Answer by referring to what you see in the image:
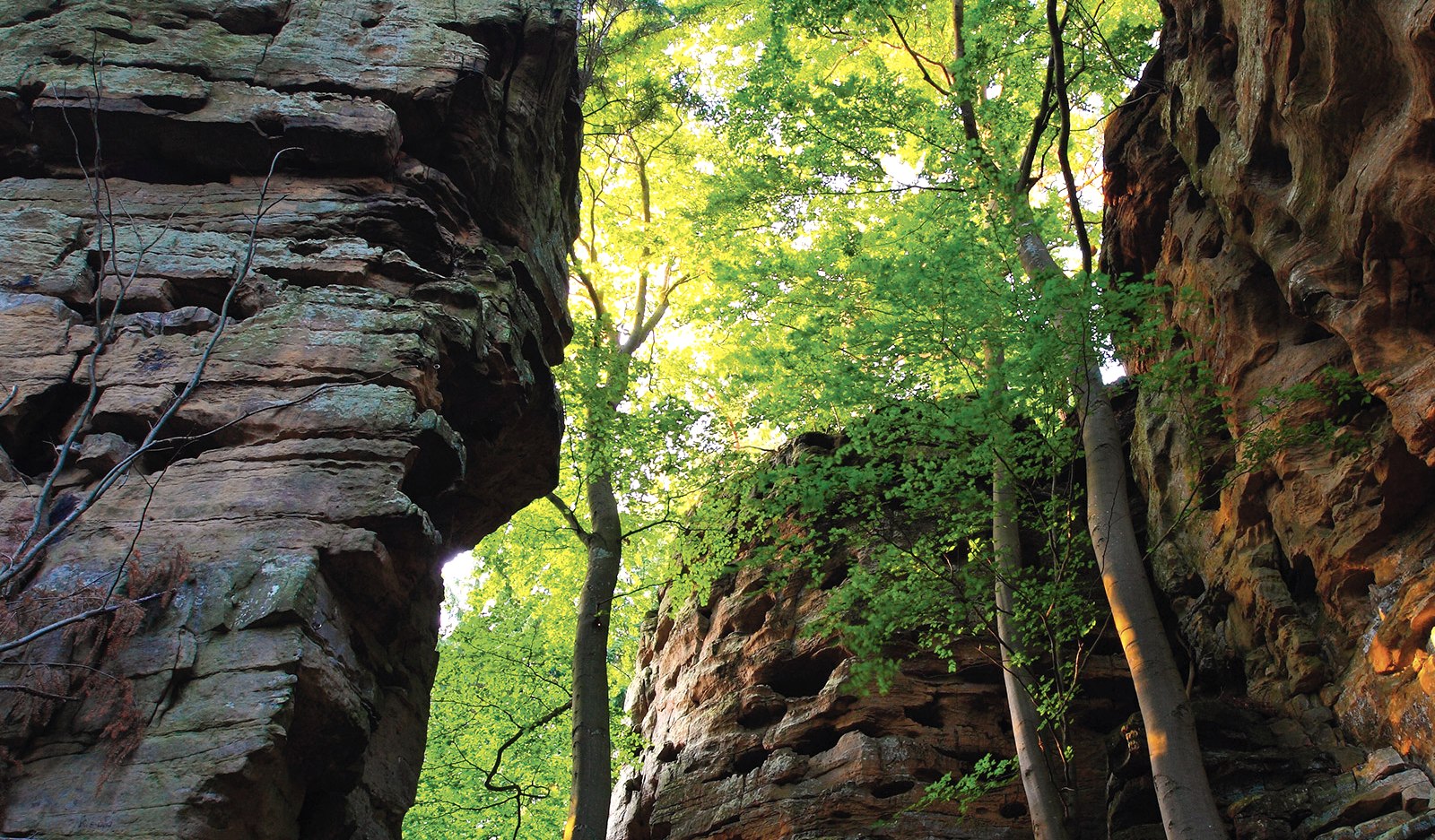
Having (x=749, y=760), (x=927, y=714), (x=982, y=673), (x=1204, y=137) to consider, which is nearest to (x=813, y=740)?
(x=749, y=760)

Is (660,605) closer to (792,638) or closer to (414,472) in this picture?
(792,638)

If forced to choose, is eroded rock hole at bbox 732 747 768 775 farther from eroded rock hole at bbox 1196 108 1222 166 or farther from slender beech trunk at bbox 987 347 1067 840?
eroded rock hole at bbox 1196 108 1222 166

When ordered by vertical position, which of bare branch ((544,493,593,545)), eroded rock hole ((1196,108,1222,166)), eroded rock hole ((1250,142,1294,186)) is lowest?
bare branch ((544,493,593,545))

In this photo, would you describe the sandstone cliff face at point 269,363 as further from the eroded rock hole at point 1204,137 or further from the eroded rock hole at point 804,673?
the eroded rock hole at point 1204,137

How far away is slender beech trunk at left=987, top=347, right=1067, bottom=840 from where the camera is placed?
9508 millimetres

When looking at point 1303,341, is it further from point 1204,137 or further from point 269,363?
point 269,363

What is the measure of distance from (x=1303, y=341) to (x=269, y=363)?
32.9 ft

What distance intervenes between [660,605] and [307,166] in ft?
34.3

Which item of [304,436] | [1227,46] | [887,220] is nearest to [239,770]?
[304,436]

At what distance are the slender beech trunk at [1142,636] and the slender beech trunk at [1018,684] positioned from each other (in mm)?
1053

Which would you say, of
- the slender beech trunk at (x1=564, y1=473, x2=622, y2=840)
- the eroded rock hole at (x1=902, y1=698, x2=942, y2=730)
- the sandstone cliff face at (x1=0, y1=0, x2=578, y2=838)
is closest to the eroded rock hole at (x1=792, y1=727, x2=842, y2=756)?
the eroded rock hole at (x1=902, y1=698, x2=942, y2=730)

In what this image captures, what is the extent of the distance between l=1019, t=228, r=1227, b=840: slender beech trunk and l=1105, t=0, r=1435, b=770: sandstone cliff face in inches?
28.9

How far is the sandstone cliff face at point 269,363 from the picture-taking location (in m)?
6.00

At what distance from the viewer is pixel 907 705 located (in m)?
12.9
